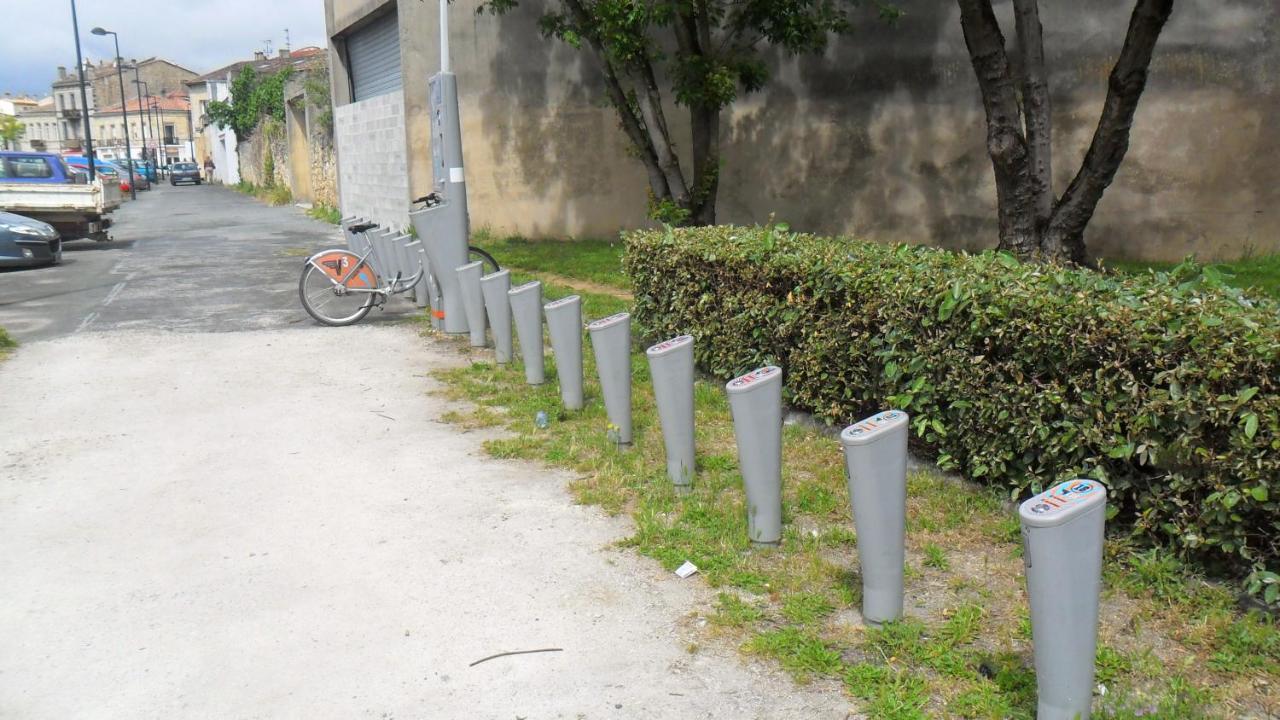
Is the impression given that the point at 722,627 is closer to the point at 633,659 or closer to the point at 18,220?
the point at 633,659

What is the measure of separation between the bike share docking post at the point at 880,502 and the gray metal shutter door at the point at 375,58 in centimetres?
1634

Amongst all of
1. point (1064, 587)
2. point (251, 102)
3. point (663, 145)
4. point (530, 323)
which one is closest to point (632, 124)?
point (663, 145)

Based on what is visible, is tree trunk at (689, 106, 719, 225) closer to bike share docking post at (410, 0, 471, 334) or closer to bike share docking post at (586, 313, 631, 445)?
bike share docking post at (410, 0, 471, 334)

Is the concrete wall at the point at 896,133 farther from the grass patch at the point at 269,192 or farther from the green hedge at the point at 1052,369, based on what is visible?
the grass patch at the point at 269,192

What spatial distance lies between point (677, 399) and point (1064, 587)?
2551 mm

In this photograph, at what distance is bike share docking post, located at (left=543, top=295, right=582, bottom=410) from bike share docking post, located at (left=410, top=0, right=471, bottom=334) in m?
2.89

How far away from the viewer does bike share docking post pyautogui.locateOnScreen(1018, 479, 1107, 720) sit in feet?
9.68

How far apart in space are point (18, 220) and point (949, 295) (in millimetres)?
15453

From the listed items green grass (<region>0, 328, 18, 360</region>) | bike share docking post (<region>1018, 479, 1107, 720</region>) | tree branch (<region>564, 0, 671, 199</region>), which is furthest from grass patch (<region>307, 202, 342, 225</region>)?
bike share docking post (<region>1018, 479, 1107, 720</region>)

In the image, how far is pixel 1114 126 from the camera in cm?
908

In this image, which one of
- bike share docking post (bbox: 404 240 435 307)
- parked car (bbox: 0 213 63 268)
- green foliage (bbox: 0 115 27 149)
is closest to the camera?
bike share docking post (bbox: 404 240 435 307)

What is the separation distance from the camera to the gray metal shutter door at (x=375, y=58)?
736 inches

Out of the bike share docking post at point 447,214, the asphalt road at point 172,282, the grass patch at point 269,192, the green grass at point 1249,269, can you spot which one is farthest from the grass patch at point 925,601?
the grass patch at point 269,192

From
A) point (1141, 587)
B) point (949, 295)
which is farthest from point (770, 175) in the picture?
point (1141, 587)
